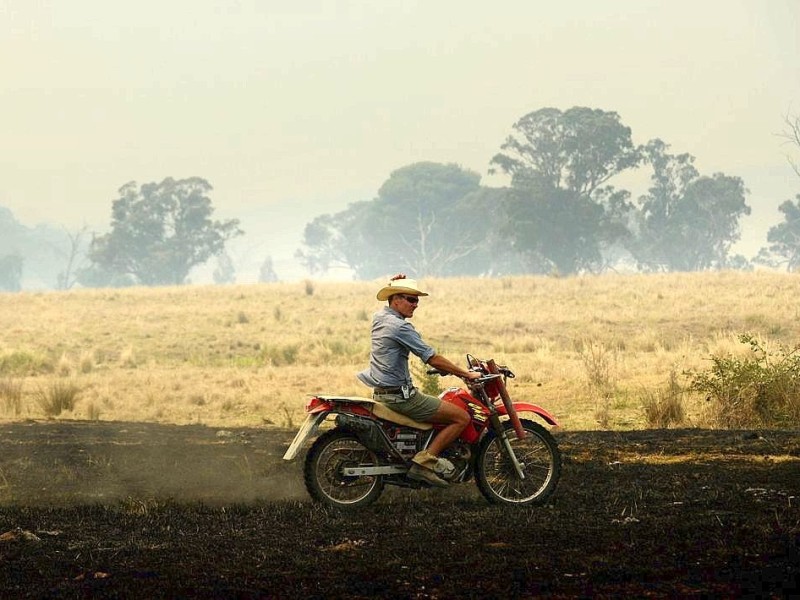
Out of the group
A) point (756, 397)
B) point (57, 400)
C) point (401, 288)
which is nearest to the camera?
point (401, 288)

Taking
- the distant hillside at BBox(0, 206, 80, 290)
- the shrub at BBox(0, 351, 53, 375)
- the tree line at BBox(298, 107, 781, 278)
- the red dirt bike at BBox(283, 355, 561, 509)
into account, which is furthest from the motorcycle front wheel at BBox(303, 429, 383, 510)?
the distant hillside at BBox(0, 206, 80, 290)

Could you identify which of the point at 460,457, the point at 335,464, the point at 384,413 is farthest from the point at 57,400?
the point at 460,457

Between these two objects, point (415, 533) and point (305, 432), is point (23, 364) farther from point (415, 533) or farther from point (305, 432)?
point (415, 533)

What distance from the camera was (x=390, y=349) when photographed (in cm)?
912

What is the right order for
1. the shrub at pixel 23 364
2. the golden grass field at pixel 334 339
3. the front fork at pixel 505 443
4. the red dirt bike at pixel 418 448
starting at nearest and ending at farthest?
the red dirt bike at pixel 418 448, the front fork at pixel 505 443, the golden grass field at pixel 334 339, the shrub at pixel 23 364

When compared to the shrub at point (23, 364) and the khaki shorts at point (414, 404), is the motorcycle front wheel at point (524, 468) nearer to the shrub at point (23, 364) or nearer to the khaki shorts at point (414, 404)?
the khaki shorts at point (414, 404)

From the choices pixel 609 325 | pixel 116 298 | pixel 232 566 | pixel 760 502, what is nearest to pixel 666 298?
pixel 609 325

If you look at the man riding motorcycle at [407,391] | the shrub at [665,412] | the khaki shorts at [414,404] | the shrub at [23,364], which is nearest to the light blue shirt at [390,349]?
the man riding motorcycle at [407,391]

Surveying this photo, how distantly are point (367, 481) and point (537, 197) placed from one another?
7429 centimetres

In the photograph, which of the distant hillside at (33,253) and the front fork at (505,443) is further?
the distant hillside at (33,253)

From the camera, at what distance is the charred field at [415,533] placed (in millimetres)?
6688

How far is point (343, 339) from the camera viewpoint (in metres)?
37.1

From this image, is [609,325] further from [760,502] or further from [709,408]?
[760,502]

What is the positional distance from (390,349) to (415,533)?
5.10 ft
